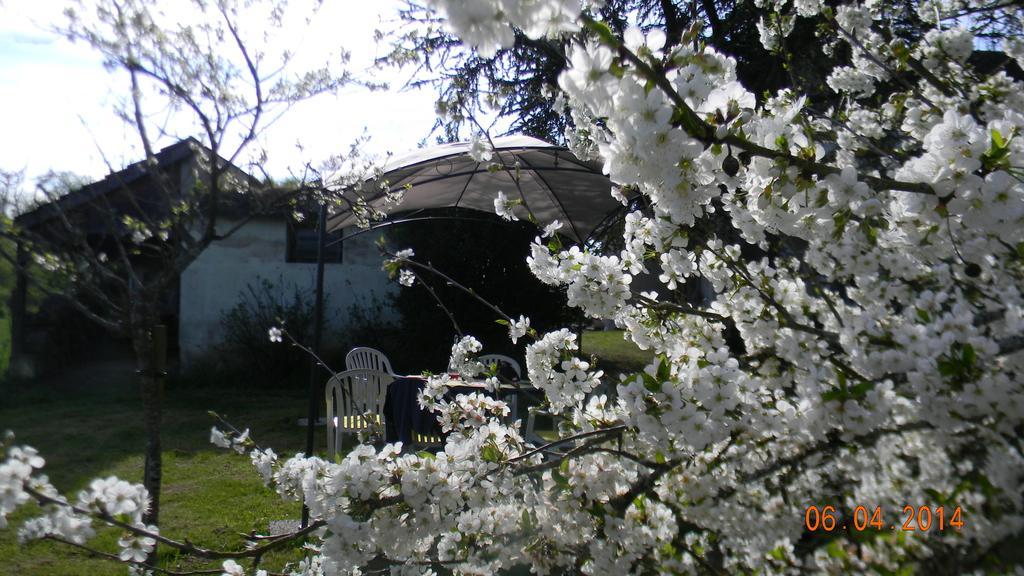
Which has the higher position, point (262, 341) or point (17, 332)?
point (17, 332)

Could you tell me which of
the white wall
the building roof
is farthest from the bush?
the building roof

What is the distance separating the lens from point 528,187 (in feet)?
20.5

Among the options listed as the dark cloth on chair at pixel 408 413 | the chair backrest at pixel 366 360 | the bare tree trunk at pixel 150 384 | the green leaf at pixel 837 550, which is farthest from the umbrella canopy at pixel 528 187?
the green leaf at pixel 837 550

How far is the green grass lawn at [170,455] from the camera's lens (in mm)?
3998

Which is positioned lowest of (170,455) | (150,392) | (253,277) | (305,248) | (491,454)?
(170,455)

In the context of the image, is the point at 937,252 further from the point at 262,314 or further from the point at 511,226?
the point at 262,314

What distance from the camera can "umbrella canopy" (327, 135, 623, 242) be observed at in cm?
551

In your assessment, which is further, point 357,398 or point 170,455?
point 170,455

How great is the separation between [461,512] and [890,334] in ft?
3.56

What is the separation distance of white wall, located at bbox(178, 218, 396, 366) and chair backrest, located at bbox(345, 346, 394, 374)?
304 centimetres

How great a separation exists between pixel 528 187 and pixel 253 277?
5.83m

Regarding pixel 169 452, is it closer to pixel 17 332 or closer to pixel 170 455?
pixel 170 455
